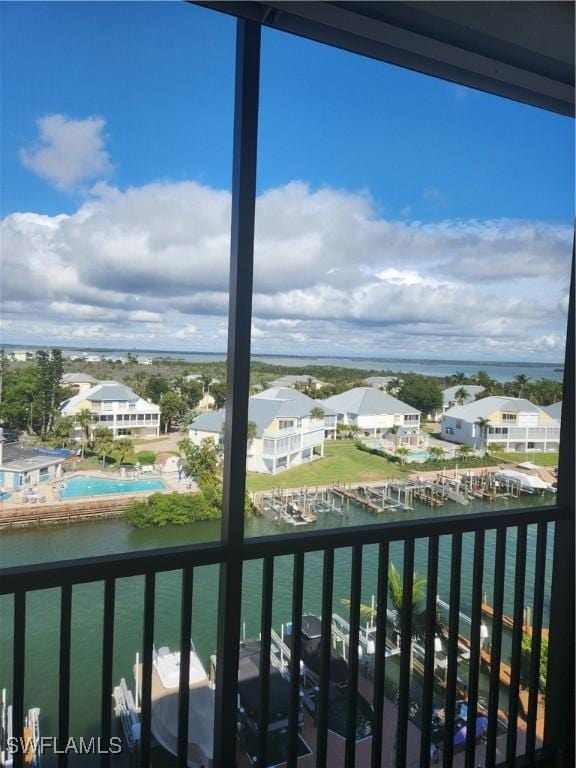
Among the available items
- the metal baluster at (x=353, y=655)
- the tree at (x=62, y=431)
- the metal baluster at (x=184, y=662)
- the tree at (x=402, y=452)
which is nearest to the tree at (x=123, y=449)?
the tree at (x=62, y=431)

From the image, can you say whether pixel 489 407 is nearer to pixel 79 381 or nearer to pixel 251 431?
pixel 251 431

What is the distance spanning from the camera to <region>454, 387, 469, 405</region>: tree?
181cm

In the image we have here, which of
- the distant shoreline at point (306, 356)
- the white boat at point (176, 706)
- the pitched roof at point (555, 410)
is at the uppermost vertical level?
the distant shoreline at point (306, 356)

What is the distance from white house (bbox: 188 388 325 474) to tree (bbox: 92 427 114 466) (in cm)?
23

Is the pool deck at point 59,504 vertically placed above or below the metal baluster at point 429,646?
above

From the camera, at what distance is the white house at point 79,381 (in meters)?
1.29

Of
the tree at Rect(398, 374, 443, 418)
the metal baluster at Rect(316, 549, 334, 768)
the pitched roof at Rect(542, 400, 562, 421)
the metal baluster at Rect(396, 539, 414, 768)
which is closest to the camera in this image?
the metal baluster at Rect(316, 549, 334, 768)

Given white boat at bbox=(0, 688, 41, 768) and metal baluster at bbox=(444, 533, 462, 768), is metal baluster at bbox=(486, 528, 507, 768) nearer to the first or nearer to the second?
metal baluster at bbox=(444, 533, 462, 768)

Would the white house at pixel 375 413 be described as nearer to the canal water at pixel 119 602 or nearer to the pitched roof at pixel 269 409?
the pitched roof at pixel 269 409

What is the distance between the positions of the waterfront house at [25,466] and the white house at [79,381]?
180 mm

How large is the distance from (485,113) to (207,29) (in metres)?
1.07

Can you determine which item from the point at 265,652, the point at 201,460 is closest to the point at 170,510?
the point at 201,460

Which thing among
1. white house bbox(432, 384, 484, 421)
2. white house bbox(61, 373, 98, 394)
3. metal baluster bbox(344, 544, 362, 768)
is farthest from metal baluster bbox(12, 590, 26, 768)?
white house bbox(432, 384, 484, 421)

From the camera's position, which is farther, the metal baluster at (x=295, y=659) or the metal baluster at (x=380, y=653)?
the metal baluster at (x=380, y=653)
